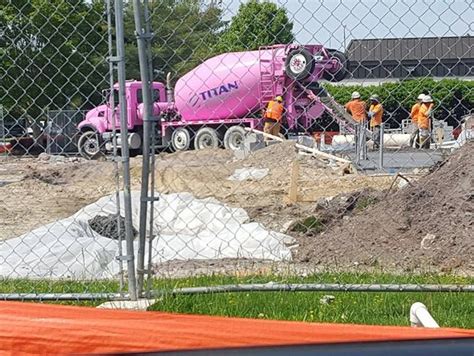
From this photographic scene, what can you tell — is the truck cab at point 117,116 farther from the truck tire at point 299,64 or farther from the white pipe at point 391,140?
the white pipe at point 391,140

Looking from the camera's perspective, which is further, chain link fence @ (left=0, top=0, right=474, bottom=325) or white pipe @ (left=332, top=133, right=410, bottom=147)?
white pipe @ (left=332, top=133, right=410, bottom=147)

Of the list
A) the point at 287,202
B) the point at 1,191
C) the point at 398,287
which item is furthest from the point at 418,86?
the point at 1,191

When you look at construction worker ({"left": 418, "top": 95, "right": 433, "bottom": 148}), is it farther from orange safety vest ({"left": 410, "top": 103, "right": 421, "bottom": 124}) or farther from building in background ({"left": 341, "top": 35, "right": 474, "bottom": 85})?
building in background ({"left": 341, "top": 35, "right": 474, "bottom": 85})

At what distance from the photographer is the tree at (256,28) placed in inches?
203

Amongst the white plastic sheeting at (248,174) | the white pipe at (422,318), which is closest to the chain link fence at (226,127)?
the white pipe at (422,318)

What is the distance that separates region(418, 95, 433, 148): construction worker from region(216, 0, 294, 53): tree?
1669 mm

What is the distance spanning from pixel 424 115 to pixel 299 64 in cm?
198

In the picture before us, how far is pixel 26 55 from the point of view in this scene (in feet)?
20.8

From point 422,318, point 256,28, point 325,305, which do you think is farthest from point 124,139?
point 422,318

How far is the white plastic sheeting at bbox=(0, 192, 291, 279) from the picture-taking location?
24.8ft

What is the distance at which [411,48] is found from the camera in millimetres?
5242

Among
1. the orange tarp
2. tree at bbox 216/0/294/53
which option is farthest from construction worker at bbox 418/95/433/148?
the orange tarp

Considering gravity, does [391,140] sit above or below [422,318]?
above

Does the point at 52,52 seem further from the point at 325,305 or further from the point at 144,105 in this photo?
the point at 325,305
